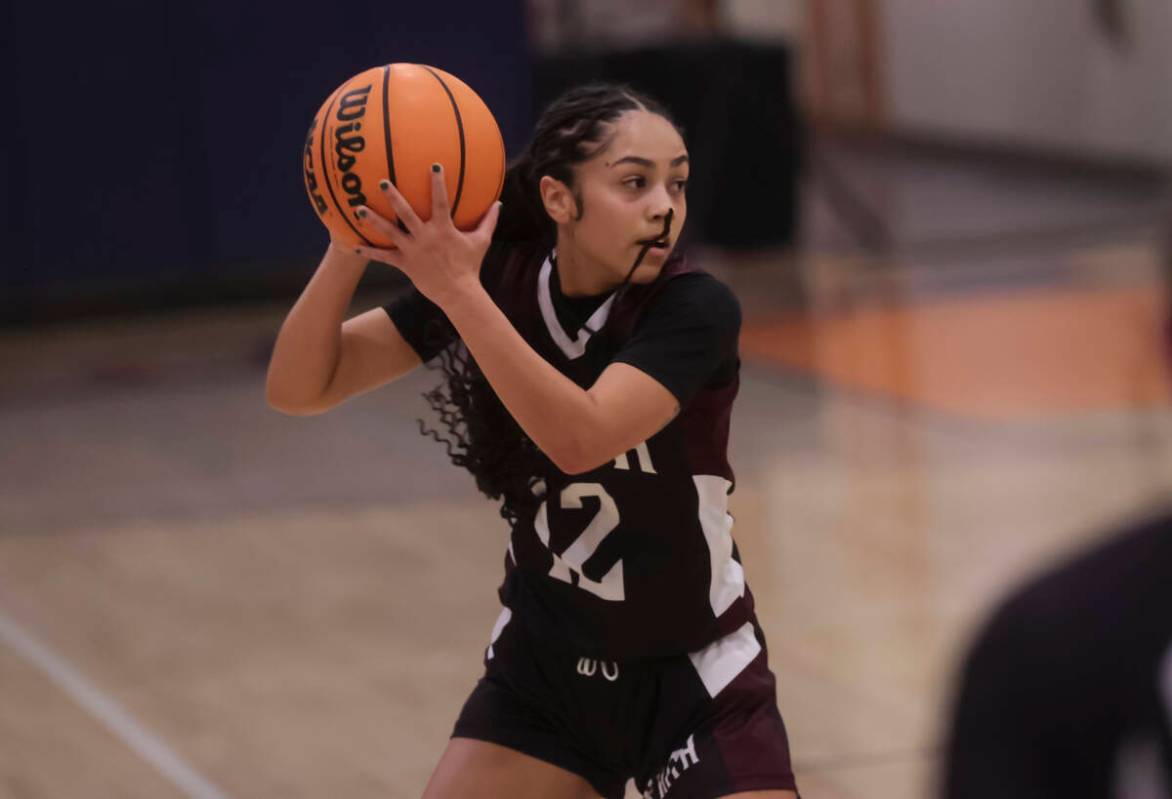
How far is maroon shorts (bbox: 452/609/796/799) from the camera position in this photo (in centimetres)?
268

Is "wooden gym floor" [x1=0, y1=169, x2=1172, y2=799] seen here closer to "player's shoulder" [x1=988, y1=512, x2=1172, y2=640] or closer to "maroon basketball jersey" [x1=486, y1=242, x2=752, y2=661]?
"maroon basketball jersey" [x1=486, y1=242, x2=752, y2=661]

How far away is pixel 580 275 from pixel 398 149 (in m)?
0.36

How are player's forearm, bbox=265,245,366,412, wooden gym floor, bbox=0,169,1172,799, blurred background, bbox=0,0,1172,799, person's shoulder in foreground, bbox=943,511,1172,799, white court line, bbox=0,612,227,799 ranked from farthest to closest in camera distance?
blurred background, bbox=0,0,1172,799 → wooden gym floor, bbox=0,169,1172,799 → white court line, bbox=0,612,227,799 → player's forearm, bbox=265,245,366,412 → person's shoulder in foreground, bbox=943,511,1172,799

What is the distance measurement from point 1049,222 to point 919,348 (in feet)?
12.0

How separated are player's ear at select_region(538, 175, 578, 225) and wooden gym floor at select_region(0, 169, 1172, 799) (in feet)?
4.39

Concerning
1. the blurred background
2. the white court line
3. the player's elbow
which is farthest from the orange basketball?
the white court line

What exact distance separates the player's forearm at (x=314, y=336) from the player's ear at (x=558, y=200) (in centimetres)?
28

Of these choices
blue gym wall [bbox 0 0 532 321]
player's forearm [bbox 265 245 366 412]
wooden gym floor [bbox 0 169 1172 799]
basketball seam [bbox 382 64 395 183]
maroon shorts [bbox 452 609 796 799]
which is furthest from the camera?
blue gym wall [bbox 0 0 532 321]

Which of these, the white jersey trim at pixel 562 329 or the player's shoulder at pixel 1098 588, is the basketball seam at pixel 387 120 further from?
the player's shoulder at pixel 1098 588

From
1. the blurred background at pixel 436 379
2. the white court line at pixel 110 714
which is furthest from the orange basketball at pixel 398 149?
the white court line at pixel 110 714

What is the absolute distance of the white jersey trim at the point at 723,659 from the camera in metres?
2.73

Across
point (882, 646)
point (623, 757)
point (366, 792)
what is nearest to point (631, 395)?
point (623, 757)

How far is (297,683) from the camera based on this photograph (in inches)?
204

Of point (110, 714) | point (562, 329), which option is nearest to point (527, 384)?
point (562, 329)
